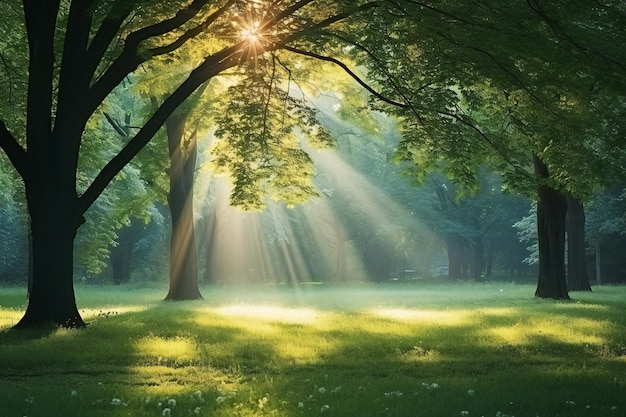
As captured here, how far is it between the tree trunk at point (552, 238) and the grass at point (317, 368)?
32.7 ft

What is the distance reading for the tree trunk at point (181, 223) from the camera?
2883 cm

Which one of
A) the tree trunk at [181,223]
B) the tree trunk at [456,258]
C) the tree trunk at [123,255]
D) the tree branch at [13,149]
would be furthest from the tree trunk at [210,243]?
the tree branch at [13,149]

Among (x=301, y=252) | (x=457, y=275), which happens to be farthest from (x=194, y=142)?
(x=457, y=275)

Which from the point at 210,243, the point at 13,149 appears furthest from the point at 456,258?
the point at 13,149

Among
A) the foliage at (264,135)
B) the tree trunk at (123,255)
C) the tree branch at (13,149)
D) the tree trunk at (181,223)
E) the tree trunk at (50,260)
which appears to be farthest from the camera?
the tree trunk at (123,255)

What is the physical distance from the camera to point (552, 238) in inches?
1094

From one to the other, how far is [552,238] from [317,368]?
19348mm

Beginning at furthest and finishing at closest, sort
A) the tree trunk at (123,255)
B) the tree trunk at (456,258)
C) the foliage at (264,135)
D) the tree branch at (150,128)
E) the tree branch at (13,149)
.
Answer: the tree trunk at (456,258) < the tree trunk at (123,255) < the foliage at (264,135) < the tree branch at (150,128) < the tree branch at (13,149)

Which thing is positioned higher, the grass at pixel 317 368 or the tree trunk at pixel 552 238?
the tree trunk at pixel 552 238

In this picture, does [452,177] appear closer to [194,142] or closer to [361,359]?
[361,359]

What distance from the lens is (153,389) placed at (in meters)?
8.91

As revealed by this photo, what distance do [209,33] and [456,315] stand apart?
10171 millimetres

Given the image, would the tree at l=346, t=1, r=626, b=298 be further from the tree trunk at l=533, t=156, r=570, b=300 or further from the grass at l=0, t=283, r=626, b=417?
the tree trunk at l=533, t=156, r=570, b=300

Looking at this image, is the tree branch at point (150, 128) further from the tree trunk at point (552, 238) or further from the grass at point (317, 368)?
the tree trunk at point (552, 238)
